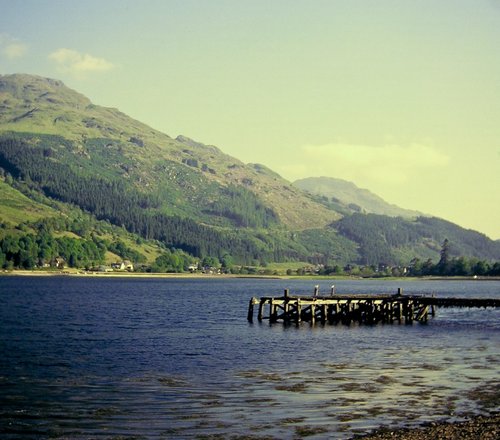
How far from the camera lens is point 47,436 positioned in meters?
38.4

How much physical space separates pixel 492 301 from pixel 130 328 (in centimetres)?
5065

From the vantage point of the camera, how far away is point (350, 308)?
113562 mm

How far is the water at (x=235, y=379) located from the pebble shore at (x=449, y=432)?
6.06ft

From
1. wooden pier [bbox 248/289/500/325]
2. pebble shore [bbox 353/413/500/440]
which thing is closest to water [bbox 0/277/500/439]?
pebble shore [bbox 353/413/500/440]

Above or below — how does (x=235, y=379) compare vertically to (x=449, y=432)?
below

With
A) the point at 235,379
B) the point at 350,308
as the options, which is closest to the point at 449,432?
the point at 235,379

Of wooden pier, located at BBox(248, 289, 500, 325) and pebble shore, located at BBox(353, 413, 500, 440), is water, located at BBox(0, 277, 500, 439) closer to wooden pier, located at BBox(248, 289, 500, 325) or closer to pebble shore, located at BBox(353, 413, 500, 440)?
pebble shore, located at BBox(353, 413, 500, 440)

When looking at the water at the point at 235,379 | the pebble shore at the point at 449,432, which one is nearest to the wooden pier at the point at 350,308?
the water at the point at 235,379

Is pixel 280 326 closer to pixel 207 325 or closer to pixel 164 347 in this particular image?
pixel 207 325

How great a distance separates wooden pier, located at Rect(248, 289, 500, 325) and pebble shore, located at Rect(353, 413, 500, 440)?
2520 inches

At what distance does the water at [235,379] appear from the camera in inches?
1620

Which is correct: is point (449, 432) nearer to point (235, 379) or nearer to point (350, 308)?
point (235, 379)

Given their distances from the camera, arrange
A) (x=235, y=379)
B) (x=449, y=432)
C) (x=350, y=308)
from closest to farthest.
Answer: (x=449, y=432) < (x=235, y=379) < (x=350, y=308)

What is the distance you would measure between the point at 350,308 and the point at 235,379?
59.8m
